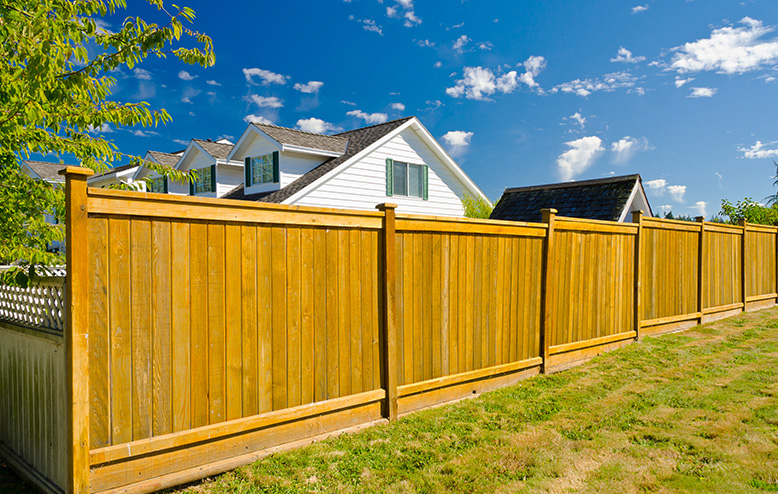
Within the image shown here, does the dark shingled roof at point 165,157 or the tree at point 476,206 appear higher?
the dark shingled roof at point 165,157

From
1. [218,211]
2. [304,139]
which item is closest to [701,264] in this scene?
[218,211]

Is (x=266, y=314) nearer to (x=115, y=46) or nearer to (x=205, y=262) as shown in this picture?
(x=205, y=262)

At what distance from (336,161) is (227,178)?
19.8ft

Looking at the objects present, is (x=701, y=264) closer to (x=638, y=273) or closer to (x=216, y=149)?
(x=638, y=273)

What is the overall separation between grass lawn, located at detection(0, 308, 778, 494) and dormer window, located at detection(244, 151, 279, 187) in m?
13.6

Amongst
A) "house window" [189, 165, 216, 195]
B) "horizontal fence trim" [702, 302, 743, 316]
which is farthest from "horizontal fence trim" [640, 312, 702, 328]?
"house window" [189, 165, 216, 195]

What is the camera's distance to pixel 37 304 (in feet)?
12.4

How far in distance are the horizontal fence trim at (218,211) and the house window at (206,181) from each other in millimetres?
17996

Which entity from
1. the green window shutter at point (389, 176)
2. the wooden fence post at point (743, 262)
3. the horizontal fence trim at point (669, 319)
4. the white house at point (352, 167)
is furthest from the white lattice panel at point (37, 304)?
the green window shutter at point (389, 176)

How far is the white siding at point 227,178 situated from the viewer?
21016mm

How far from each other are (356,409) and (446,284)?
1.59 metres

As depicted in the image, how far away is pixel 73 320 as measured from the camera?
316cm

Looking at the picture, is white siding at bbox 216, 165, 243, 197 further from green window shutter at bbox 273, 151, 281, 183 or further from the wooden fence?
the wooden fence

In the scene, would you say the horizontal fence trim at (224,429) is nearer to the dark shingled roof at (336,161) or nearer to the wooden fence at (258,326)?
the wooden fence at (258,326)
